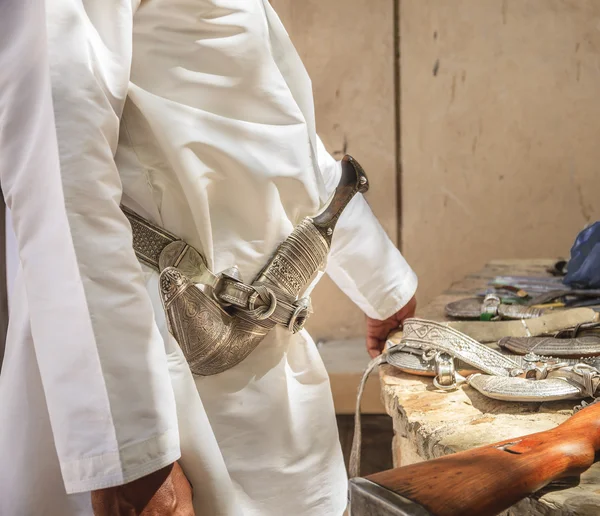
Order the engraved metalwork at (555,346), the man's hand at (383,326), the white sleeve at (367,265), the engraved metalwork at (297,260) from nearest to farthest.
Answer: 1. the engraved metalwork at (297,260)
2. the engraved metalwork at (555,346)
3. the white sleeve at (367,265)
4. the man's hand at (383,326)

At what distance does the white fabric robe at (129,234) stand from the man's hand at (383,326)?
0.94 ft

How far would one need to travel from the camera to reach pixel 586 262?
4.74 ft

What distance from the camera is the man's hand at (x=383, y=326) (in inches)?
49.8

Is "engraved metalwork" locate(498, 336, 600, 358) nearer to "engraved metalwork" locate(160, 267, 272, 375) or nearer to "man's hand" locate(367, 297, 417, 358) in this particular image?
"man's hand" locate(367, 297, 417, 358)

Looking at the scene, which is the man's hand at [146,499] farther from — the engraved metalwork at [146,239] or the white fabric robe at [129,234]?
the engraved metalwork at [146,239]

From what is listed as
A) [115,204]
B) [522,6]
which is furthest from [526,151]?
[115,204]

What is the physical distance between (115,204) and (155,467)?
0.87ft

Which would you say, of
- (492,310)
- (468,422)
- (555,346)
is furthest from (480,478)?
(492,310)

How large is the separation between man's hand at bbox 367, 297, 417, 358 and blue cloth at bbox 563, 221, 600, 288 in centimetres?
41

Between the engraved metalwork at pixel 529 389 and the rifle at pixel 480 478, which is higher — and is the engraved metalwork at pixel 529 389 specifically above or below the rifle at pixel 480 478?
below

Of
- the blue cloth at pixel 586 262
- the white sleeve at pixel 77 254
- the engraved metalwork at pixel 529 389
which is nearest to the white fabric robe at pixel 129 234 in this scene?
the white sleeve at pixel 77 254

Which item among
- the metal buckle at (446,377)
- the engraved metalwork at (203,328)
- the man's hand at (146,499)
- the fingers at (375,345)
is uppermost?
the engraved metalwork at (203,328)

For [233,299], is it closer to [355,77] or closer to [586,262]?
[586,262]

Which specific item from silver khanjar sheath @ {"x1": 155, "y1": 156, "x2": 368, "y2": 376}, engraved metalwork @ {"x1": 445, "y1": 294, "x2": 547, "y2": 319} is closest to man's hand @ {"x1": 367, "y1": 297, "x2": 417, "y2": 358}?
engraved metalwork @ {"x1": 445, "y1": 294, "x2": 547, "y2": 319}
